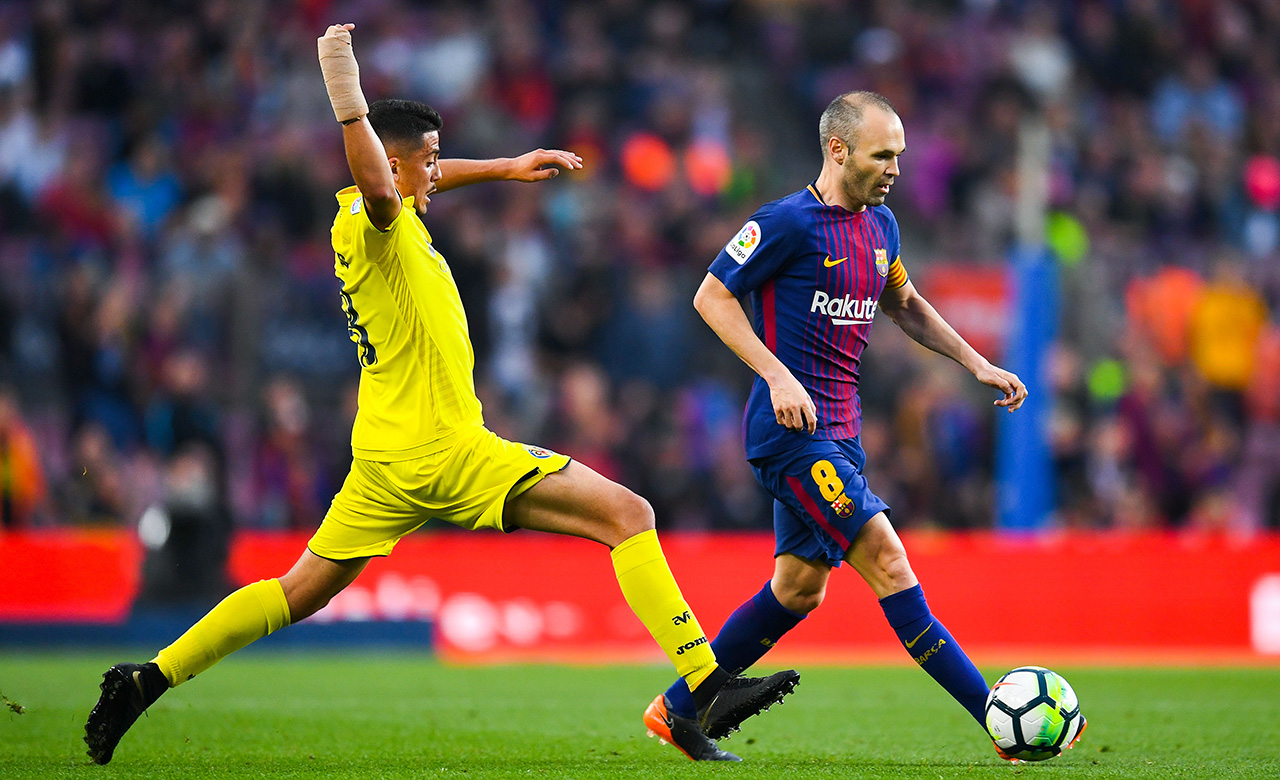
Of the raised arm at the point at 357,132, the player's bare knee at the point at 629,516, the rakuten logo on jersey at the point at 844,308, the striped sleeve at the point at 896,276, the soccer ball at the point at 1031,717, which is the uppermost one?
the raised arm at the point at 357,132

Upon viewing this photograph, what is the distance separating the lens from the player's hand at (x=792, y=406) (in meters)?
5.45

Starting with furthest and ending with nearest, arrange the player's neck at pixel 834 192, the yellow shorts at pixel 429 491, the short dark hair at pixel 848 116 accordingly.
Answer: the player's neck at pixel 834 192, the short dark hair at pixel 848 116, the yellow shorts at pixel 429 491

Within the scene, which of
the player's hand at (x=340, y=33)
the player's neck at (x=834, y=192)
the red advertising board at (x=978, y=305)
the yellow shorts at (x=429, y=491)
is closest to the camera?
the player's hand at (x=340, y=33)

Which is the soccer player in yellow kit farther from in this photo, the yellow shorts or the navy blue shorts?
the navy blue shorts

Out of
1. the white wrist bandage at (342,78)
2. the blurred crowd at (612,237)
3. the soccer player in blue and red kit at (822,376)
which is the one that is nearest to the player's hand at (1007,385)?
the soccer player in blue and red kit at (822,376)

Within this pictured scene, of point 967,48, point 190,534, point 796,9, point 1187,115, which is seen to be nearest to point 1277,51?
point 1187,115

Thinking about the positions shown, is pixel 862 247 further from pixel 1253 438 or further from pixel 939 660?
pixel 1253 438

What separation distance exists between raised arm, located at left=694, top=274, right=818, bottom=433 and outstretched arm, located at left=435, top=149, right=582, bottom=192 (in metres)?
0.76

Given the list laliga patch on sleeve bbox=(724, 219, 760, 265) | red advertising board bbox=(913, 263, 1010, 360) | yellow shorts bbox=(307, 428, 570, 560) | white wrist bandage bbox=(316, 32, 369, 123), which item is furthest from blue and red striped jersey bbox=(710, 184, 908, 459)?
red advertising board bbox=(913, 263, 1010, 360)

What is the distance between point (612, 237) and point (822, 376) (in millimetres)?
8946

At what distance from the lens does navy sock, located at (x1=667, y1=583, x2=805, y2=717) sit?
6012 millimetres

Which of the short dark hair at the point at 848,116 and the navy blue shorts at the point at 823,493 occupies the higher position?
the short dark hair at the point at 848,116

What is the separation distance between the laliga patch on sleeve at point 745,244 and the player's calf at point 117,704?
249 centimetres

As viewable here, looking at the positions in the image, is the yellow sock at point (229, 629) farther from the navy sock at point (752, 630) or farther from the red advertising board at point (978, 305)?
the red advertising board at point (978, 305)
